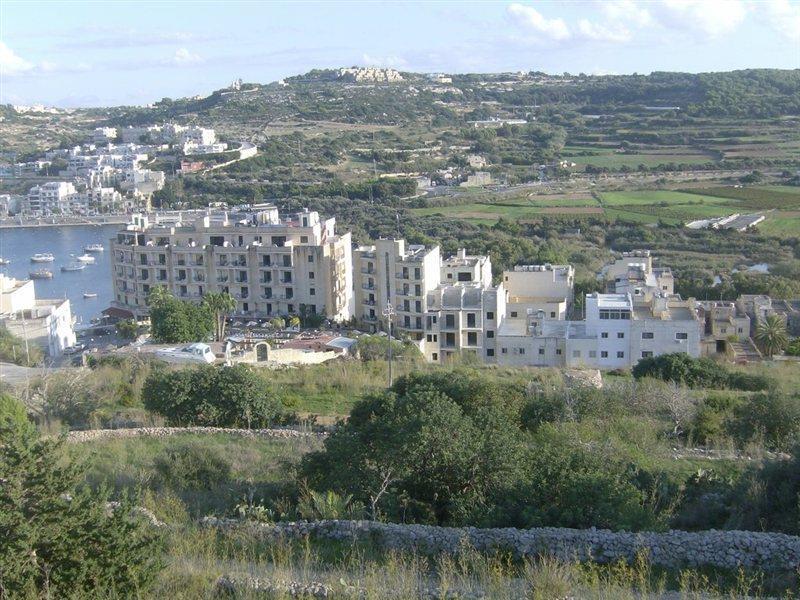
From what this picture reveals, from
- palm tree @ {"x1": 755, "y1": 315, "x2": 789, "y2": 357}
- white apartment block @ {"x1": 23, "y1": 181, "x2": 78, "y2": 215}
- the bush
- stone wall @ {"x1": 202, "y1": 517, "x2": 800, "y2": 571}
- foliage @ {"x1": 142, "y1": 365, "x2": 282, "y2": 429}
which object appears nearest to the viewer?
stone wall @ {"x1": 202, "y1": 517, "x2": 800, "y2": 571}

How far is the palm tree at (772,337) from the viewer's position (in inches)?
794

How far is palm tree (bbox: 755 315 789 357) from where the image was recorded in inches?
794

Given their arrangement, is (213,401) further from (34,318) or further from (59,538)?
(34,318)

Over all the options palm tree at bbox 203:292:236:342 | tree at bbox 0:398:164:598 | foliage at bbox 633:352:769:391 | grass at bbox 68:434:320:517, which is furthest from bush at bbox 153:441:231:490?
palm tree at bbox 203:292:236:342

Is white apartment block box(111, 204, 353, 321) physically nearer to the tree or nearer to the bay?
the bay

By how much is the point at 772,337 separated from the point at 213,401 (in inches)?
539

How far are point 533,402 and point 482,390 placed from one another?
703 millimetres

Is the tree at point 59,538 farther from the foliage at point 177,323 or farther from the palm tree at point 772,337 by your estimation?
the palm tree at point 772,337

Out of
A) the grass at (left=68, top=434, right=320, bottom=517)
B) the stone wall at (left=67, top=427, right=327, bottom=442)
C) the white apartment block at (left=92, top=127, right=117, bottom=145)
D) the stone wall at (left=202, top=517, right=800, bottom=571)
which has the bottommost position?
the stone wall at (left=67, top=427, right=327, bottom=442)

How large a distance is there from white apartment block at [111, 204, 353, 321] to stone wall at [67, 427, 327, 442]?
14.3 meters

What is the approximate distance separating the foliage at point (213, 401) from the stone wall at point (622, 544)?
5.78 m

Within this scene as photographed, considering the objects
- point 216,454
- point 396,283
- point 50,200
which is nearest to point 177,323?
point 396,283

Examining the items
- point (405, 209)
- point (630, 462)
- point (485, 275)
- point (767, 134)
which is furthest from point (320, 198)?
point (630, 462)

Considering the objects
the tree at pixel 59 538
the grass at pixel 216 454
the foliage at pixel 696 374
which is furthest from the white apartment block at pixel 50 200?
the tree at pixel 59 538
